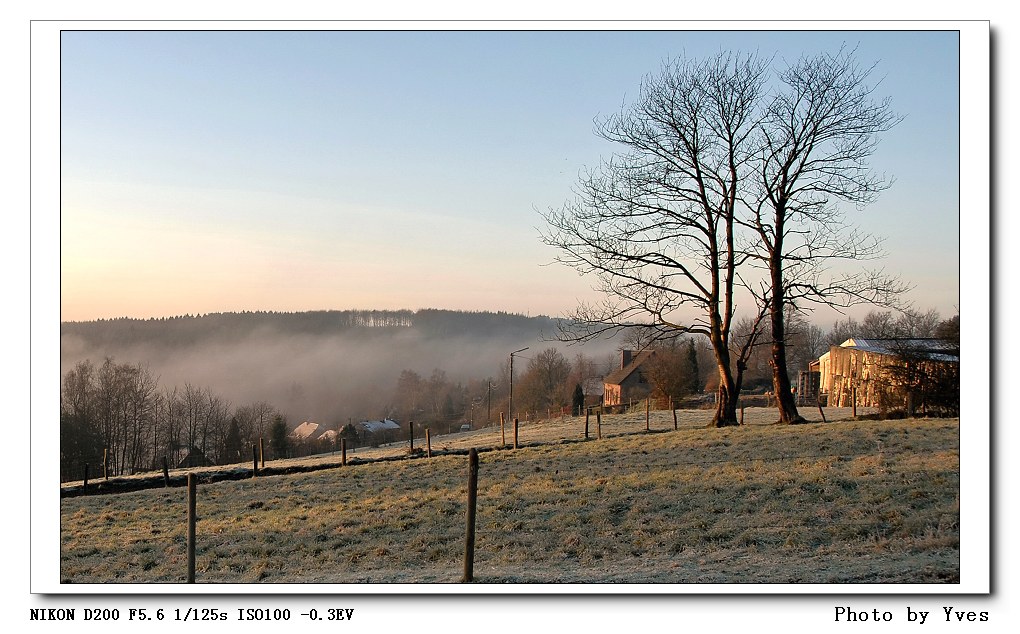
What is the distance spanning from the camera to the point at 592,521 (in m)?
12.2

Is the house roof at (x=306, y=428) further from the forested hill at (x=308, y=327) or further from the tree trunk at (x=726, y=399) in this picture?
the tree trunk at (x=726, y=399)

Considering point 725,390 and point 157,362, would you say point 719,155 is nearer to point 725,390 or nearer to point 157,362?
point 725,390

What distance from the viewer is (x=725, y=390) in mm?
24719

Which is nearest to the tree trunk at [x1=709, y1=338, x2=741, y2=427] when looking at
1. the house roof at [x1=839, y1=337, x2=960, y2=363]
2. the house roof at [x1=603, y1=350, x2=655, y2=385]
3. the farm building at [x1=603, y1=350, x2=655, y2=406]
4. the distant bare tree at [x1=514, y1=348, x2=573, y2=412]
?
the house roof at [x1=839, y1=337, x2=960, y2=363]

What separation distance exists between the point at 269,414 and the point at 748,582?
70.7 meters

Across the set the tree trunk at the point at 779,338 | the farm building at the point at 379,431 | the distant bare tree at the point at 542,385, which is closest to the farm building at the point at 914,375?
the tree trunk at the point at 779,338

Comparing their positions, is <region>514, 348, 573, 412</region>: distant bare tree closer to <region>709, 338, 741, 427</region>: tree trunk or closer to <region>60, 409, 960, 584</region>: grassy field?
<region>709, 338, 741, 427</region>: tree trunk

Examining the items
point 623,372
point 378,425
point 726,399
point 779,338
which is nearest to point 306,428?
point 378,425

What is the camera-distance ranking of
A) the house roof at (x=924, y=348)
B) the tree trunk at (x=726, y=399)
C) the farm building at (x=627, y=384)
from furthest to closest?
the farm building at (x=627, y=384) → the house roof at (x=924, y=348) → the tree trunk at (x=726, y=399)

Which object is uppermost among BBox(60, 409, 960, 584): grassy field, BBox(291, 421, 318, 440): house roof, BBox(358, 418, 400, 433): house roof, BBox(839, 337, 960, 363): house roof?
BBox(839, 337, 960, 363): house roof

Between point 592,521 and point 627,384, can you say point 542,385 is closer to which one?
point 627,384

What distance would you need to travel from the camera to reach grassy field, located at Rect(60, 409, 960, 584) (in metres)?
9.34

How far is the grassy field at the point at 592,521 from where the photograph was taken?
9336 mm
